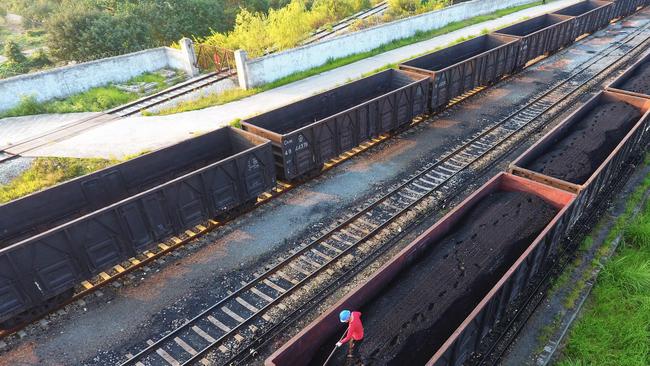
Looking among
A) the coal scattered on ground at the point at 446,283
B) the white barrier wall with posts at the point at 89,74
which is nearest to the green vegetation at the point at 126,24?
the white barrier wall with posts at the point at 89,74

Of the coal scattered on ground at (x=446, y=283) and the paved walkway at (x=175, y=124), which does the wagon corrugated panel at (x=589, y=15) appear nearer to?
the paved walkway at (x=175, y=124)

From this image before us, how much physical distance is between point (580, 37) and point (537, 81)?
12.8m

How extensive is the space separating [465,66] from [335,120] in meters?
8.73

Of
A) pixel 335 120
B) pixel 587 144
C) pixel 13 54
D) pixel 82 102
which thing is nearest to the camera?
pixel 587 144

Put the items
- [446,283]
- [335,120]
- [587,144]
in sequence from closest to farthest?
1. [446,283]
2. [587,144]
3. [335,120]

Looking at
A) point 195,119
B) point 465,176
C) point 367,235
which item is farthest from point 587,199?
point 195,119

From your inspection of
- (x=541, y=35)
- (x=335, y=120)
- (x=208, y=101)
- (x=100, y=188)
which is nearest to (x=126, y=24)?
(x=208, y=101)

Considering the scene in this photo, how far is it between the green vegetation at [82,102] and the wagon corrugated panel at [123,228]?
13830mm

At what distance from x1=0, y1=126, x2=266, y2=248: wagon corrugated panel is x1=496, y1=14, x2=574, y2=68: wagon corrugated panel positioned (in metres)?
18.6

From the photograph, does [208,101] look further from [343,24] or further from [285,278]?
[343,24]

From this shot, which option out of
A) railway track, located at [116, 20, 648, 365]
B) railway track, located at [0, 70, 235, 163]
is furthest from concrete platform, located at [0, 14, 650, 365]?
railway track, located at [0, 70, 235, 163]

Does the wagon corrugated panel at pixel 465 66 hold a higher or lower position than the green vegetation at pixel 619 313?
higher

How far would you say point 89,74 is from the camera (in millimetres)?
24375

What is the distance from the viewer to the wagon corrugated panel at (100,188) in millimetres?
10672
